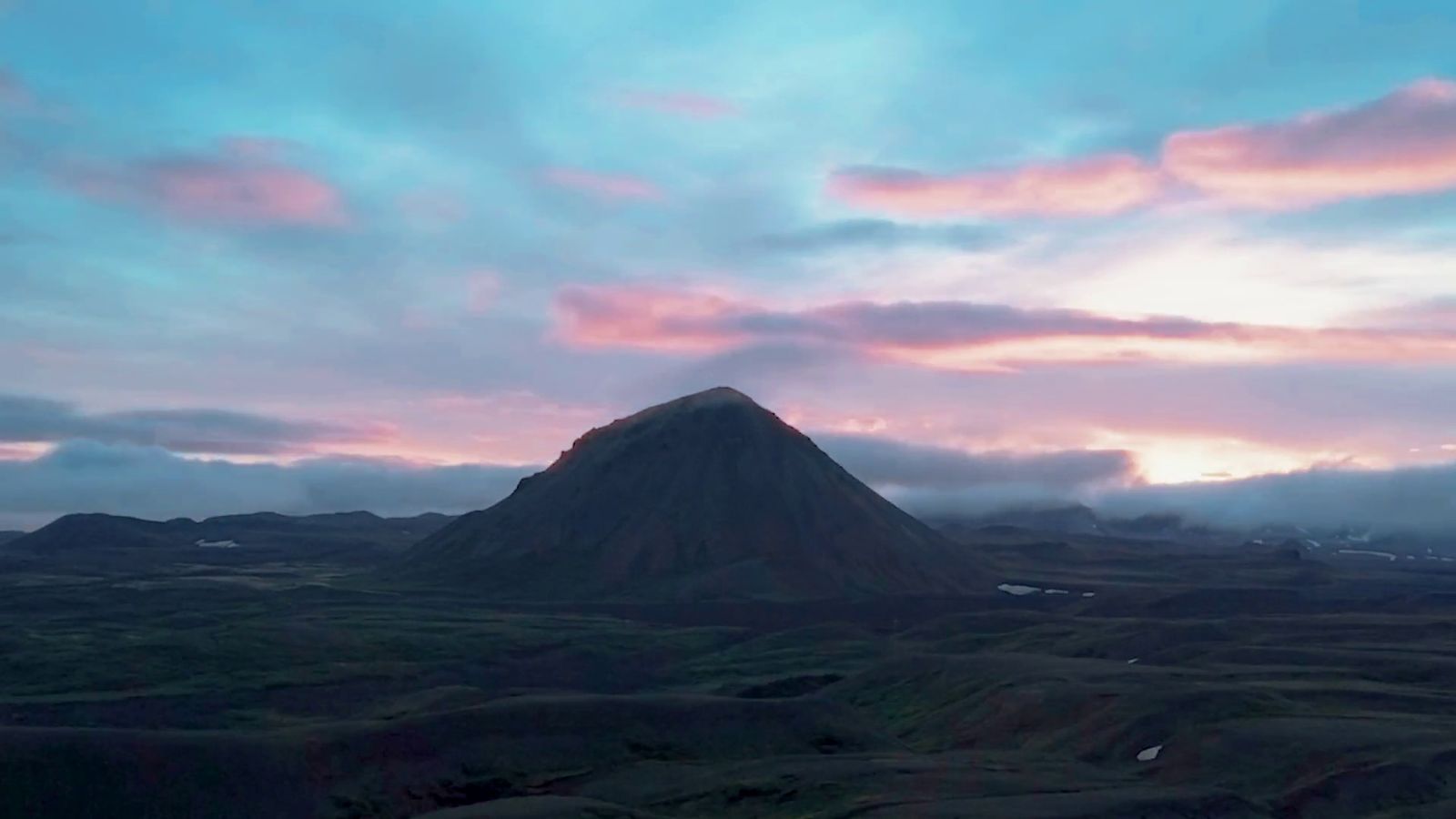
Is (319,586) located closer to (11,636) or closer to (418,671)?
(11,636)

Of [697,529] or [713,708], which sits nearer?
[713,708]

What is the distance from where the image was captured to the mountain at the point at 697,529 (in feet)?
502

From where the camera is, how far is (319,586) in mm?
142375

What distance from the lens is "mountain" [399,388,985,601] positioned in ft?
502

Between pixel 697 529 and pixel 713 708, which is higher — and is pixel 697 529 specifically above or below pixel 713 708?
above

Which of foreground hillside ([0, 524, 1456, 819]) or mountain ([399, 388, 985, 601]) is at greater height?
mountain ([399, 388, 985, 601])

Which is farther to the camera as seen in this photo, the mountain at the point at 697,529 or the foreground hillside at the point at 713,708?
the mountain at the point at 697,529

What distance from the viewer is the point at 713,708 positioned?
5394 centimetres

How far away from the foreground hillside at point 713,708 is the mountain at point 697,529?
45.0 ft

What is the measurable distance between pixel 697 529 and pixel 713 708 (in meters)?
111

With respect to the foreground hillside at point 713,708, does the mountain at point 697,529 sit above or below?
above

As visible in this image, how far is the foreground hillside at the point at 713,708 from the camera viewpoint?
4353 cm

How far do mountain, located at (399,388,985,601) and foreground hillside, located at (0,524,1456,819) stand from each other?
45.0 feet

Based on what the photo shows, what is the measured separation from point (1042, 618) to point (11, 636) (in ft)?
262
